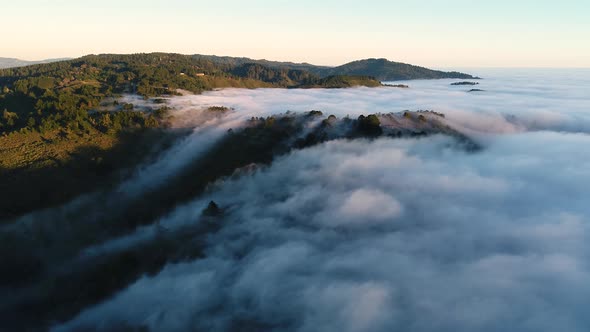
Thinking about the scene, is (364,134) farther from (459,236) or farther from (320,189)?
(459,236)

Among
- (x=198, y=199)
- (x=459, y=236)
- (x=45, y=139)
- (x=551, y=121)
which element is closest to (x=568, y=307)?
(x=459, y=236)

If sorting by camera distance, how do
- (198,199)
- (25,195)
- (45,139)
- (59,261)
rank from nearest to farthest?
(59,261) → (25,195) → (198,199) → (45,139)

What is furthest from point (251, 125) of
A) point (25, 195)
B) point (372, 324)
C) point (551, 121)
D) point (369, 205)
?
point (551, 121)

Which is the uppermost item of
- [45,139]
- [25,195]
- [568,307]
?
[45,139]

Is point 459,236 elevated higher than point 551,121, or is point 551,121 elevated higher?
point 551,121

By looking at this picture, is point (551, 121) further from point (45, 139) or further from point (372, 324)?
point (45, 139)

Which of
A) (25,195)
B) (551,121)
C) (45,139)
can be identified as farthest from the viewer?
(551,121)

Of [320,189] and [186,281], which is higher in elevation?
[320,189]

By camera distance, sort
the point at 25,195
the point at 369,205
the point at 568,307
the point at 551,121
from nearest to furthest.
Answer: the point at 568,307, the point at 25,195, the point at 369,205, the point at 551,121

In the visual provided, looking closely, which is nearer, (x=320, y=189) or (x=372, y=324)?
(x=372, y=324)
